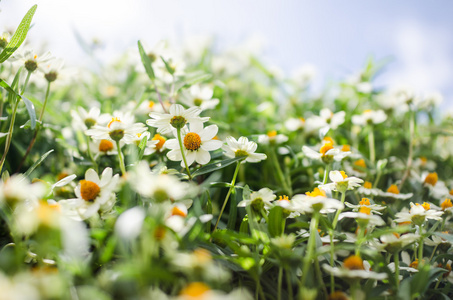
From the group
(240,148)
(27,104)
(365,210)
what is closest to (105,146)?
(27,104)

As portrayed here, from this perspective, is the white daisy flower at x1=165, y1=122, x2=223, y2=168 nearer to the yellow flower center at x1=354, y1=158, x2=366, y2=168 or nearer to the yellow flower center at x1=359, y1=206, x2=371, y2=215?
the yellow flower center at x1=359, y1=206, x2=371, y2=215

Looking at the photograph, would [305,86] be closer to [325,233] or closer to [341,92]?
[341,92]

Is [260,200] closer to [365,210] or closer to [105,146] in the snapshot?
[365,210]

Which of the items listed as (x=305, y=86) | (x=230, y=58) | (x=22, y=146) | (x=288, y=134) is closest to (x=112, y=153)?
(x=22, y=146)

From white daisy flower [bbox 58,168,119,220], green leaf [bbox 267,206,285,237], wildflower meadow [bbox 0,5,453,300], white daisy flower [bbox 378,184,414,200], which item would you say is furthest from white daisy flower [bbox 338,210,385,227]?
white daisy flower [bbox 58,168,119,220]

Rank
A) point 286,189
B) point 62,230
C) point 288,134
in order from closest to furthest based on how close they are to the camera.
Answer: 1. point 62,230
2. point 286,189
3. point 288,134

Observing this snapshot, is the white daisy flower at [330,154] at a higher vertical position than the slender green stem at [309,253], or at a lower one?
higher

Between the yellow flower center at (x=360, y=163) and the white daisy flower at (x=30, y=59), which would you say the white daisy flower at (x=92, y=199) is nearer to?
the white daisy flower at (x=30, y=59)

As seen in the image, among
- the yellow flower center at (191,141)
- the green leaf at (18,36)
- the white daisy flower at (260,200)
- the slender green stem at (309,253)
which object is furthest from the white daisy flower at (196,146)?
the green leaf at (18,36)
